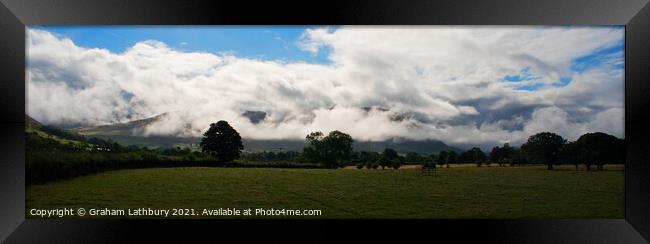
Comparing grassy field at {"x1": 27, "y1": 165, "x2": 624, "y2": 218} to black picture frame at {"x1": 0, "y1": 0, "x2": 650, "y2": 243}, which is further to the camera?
grassy field at {"x1": 27, "y1": 165, "x2": 624, "y2": 218}

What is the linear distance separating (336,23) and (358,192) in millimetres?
3714

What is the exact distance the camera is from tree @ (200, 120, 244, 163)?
291 inches

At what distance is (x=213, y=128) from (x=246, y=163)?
114 cm

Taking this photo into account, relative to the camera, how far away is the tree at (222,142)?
24.3 feet

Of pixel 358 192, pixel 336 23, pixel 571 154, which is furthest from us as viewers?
pixel 571 154

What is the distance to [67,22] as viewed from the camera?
17.8 ft

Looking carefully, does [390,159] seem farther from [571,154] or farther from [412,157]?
[571,154]

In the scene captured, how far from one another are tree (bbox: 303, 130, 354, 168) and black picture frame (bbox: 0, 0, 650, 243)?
2.27 m

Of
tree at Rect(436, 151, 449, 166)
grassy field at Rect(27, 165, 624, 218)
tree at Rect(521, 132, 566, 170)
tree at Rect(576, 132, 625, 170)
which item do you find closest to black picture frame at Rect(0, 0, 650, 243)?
grassy field at Rect(27, 165, 624, 218)

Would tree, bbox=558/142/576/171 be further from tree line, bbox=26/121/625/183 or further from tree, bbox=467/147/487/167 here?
tree, bbox=467/147/487/167

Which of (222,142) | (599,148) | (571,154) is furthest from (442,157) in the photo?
(222,142)

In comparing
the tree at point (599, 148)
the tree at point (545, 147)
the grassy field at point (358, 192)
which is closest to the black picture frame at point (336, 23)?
the grassy field at point (358, 192)

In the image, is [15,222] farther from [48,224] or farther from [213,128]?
[213,128]

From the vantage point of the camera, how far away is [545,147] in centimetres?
781
